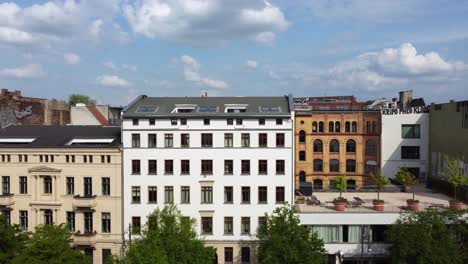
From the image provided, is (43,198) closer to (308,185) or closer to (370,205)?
(308,185)

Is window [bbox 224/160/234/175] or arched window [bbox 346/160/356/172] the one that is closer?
window [bbox 224/160/234/175]

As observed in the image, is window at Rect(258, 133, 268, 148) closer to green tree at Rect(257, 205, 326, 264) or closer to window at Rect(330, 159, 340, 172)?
green tree at Rect(257, 205, 326, 264)

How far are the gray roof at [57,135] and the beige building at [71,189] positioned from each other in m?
0.21

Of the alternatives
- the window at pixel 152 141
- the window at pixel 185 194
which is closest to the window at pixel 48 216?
the window at pixel 152 141

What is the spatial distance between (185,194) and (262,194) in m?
8.17

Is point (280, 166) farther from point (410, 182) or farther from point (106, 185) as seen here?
point (106, 185)

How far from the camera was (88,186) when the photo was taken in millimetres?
44406

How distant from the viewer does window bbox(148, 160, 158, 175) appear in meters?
44.1

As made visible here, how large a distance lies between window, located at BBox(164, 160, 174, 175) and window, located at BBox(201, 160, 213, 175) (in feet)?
10.5

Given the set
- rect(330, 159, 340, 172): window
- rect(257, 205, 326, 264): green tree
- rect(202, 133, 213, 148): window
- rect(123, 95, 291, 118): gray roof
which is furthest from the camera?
rect(330, 159, 340, 172): window

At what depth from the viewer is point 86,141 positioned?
148 feet

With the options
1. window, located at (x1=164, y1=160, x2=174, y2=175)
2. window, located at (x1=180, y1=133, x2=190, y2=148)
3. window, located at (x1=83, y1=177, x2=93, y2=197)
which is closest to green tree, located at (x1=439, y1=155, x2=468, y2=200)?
window, located at (x1=180, y1=133, x2=190, y2=148)

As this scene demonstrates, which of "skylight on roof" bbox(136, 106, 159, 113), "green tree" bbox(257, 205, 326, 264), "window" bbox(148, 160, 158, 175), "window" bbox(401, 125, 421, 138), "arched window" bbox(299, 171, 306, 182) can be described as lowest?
"green tree" bbox(257, 205, 326, 264)

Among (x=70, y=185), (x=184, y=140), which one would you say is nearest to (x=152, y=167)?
(x=184, y=140)
